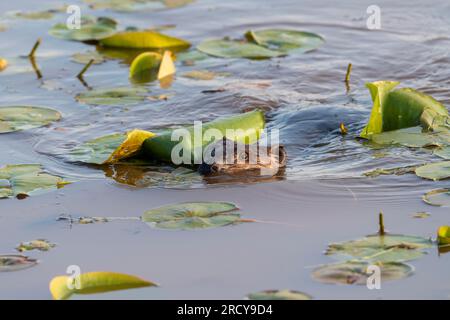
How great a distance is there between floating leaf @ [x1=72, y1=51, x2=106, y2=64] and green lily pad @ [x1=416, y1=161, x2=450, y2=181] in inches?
114

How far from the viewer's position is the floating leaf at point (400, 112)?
4.26 meters

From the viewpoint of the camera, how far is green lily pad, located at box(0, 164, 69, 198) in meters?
3.79

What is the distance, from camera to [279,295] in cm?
276

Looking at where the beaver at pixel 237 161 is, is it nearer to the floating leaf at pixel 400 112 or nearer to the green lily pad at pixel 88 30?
the floating leaf at pixel 400 112

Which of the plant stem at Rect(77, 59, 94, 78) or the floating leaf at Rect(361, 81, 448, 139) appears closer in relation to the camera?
the floating leaf at Rect(361, 81, 448, 139)

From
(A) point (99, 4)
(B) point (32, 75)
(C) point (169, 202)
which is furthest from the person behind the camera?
(A) point (99, 4)

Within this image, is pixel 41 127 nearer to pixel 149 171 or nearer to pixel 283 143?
pixel 149 171

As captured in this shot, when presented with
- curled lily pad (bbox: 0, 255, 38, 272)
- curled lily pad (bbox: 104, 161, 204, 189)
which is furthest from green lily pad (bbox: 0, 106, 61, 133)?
curled lily pad (bbox: 0, 255, 38, 272)

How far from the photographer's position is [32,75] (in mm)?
5801

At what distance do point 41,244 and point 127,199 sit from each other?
0.56 m

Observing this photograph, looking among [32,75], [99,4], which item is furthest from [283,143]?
[99,4]

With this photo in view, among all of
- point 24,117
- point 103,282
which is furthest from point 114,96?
point 103,282

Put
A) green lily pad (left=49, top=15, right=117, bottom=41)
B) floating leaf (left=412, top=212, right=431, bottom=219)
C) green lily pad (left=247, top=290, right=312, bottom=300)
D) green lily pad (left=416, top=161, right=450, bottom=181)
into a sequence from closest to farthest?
green lily pad (left=247, top=290, right=312, bottom=300)
floating leaf (left=412, top=212, right=431, bottom=219)
green lily pad (left=416, top=161, right=450, bottom=181)
green lily pad (left=49, top=15, right=117, bottom=41)

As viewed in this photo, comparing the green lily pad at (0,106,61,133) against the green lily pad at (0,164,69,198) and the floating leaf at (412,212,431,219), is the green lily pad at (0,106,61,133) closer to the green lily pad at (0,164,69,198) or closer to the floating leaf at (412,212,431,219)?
the green lily pad at (0,164,69,198)
